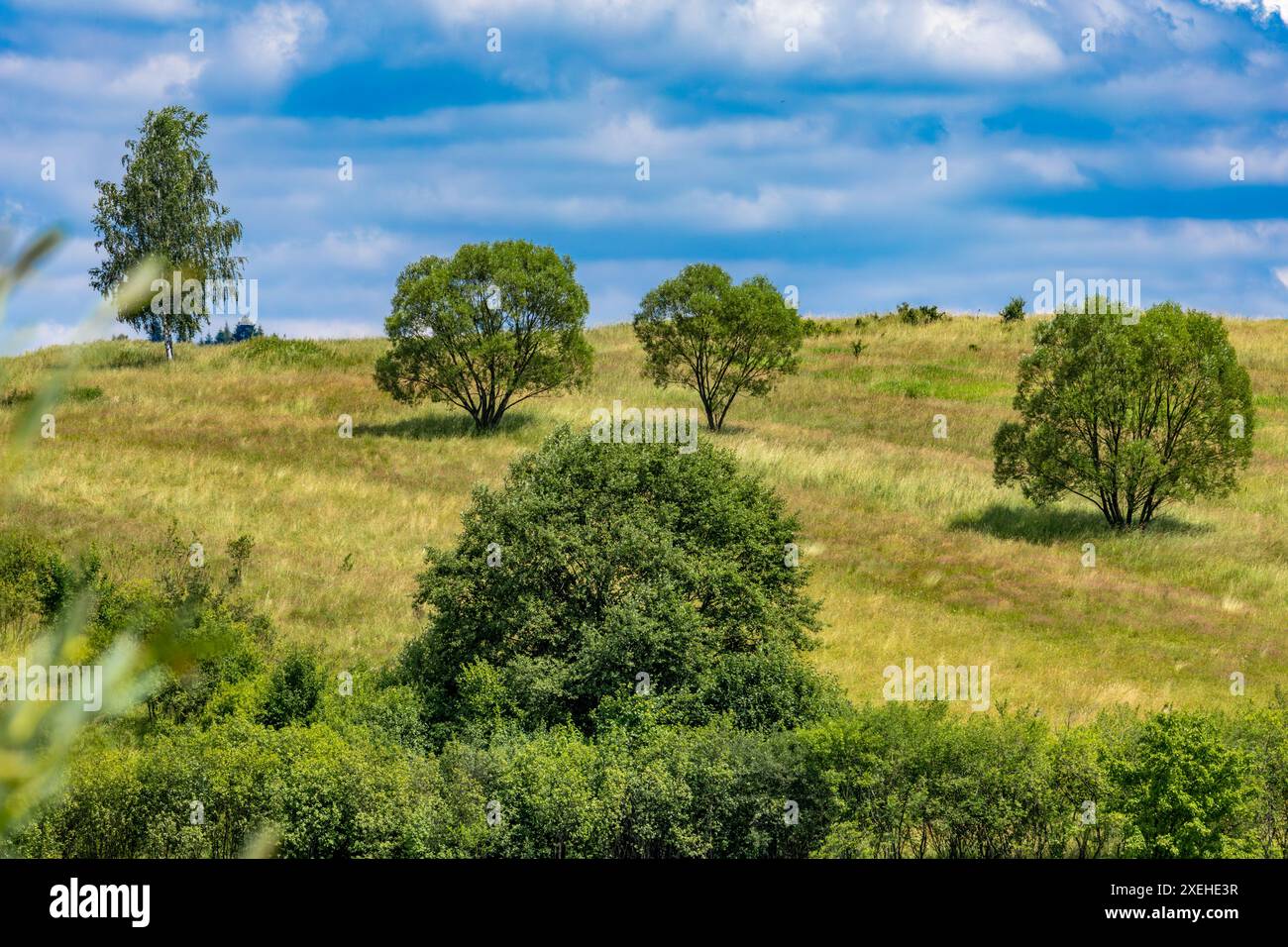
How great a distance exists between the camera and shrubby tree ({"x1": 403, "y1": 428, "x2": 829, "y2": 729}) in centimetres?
2527

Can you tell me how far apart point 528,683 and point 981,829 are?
9.91m

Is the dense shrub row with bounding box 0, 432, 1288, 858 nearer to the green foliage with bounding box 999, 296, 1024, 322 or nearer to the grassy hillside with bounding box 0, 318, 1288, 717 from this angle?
the grassy hillside with bounding box 0, 318, 1288, 717

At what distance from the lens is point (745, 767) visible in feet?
69.2

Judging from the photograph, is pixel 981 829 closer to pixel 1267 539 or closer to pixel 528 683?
pixel 528 683

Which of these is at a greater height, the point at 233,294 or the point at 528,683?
the point at 233,294

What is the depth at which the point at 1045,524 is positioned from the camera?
1991 inches

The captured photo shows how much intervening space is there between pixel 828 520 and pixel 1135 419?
49.8ft

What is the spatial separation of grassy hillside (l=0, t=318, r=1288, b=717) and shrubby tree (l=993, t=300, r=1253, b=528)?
6.36 feet

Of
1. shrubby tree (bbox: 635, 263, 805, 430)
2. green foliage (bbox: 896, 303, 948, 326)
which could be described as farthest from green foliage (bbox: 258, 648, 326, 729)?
green foliage (bbox: 896, 303, 948, 326)

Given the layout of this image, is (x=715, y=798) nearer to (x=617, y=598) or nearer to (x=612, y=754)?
(x=612, y=754)

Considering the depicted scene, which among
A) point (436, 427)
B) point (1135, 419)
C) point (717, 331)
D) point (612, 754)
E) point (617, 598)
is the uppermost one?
point (717, 331)
